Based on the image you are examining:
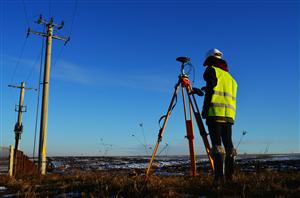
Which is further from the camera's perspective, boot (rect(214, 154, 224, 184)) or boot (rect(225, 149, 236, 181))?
boot (rect(225, 149, 236, 181))

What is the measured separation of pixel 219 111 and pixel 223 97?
237 mm

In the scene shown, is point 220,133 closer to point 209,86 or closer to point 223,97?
point 223,97

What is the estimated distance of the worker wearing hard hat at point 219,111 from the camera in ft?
15.0

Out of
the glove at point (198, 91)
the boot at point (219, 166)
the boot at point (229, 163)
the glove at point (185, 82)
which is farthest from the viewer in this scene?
the glove at point (185, 82)

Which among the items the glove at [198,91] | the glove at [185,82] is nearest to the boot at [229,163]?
the glove at [198,91]

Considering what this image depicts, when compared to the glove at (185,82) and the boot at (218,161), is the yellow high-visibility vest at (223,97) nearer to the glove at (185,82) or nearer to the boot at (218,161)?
the boot at (218,161)

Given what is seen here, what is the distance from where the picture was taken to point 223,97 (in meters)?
4.70

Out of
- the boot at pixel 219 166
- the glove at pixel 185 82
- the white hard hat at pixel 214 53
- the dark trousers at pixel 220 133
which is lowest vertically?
the boot at pixel 219 166

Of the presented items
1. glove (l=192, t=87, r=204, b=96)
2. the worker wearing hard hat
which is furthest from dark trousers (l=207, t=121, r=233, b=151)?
glove (l=192, t=87, r=204, b=96)

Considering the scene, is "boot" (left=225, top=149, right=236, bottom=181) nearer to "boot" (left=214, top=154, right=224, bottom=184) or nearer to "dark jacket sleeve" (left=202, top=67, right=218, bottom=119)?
"boot" (left=214, top=154, right=224, bottom=184)

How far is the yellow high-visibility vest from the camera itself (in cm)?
458

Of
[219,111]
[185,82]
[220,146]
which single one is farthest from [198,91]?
[220,146]

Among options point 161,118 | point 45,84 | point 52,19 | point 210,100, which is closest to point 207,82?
point 210,100

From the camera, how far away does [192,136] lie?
5.70m
